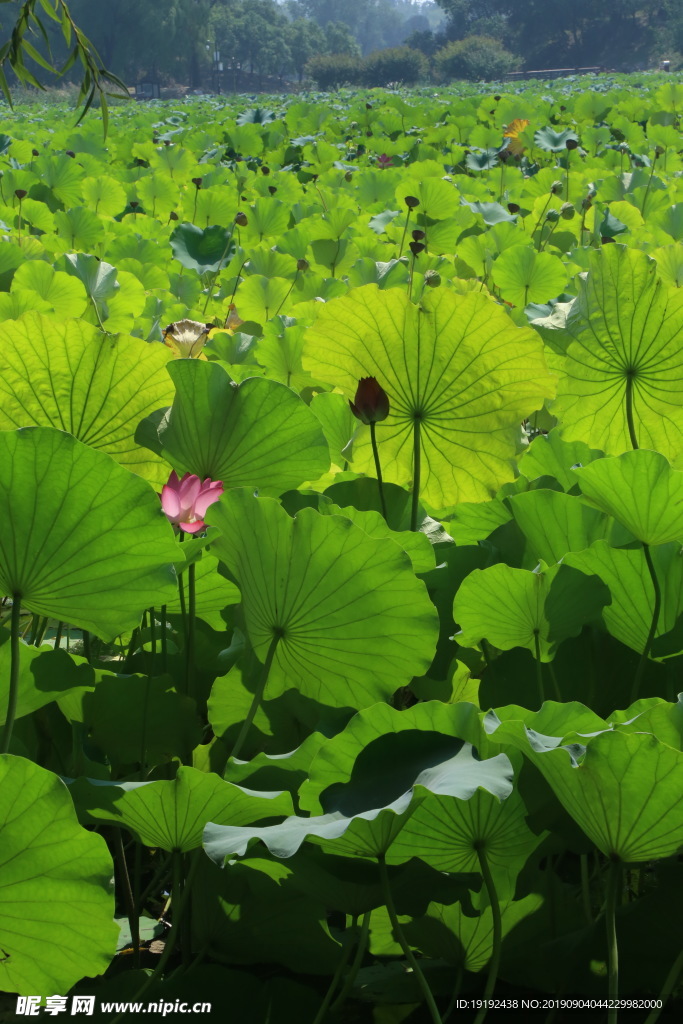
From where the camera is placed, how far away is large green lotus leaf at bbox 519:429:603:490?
71 cm

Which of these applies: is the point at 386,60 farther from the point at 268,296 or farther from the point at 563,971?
the point at 563,971

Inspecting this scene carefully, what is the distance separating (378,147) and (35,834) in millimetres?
5124

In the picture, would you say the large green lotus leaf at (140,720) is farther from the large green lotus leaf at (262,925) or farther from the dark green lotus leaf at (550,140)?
the dark green lotus leaf at (550,140)

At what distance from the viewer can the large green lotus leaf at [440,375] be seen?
0.70m

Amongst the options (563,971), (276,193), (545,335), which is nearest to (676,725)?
(563,971)

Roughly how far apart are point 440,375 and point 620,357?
16 cm

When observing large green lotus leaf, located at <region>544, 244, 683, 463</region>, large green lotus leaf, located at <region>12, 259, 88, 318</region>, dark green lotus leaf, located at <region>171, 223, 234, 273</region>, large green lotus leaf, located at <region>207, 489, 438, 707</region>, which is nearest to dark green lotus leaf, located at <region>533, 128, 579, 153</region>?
dark green lotus leaf, located at <region>171, 223, 234, 273</region>

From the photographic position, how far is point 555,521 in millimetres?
612

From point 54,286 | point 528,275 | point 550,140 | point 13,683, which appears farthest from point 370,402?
point 550,140

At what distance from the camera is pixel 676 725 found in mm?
410

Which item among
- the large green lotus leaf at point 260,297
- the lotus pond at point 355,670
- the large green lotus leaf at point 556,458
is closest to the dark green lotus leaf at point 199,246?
the large green lotus leaf at point 260,297

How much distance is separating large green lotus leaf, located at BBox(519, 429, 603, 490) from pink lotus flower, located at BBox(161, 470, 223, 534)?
0.24 metres

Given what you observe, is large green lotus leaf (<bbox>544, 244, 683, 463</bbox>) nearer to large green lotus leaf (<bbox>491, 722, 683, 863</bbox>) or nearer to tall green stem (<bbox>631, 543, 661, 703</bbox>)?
tall green stem (<bbox>631, 543, 661, 703</bbox>)

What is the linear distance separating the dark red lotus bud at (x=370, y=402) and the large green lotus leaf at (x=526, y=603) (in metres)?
0.16
